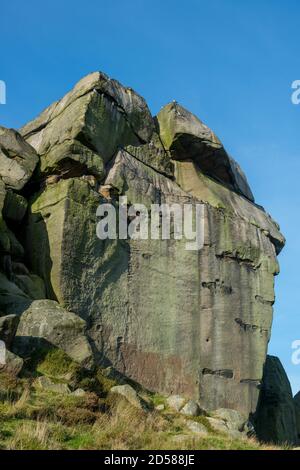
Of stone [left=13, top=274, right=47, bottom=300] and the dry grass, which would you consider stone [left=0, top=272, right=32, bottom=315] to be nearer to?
stone [left=13, top=274, right=47, bottom=300]

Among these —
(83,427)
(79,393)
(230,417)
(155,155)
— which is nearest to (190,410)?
(230,417)

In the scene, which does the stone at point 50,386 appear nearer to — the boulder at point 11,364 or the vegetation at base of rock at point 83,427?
the vegetation at base of rock at point 83,427

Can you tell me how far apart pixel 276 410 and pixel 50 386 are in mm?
14074

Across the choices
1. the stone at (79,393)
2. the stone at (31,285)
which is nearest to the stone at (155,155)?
the stone at (31,285)

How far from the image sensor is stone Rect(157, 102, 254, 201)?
22.6m

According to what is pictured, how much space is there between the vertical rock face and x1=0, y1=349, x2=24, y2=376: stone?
14.4 ft

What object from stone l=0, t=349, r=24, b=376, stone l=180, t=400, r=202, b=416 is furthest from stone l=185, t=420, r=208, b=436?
stone l=0, t=349, r=24, b=376

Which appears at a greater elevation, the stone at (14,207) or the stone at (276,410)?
the stone at (14,207)

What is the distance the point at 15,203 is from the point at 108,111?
435cm

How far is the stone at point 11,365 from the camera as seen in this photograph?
40.1ft

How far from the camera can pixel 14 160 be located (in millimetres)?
18859

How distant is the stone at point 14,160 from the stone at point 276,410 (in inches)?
470

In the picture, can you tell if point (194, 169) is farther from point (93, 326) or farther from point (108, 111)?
point (93, 326)
